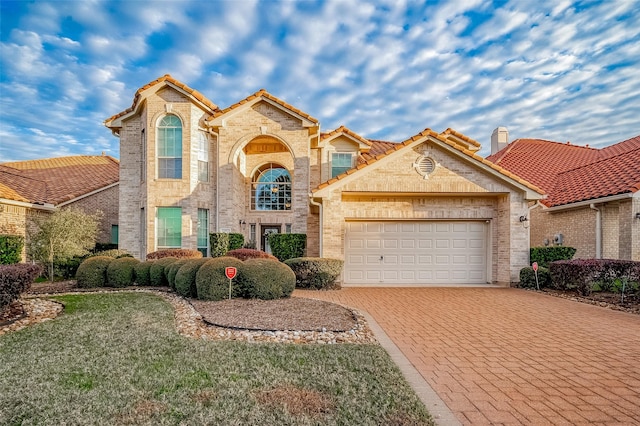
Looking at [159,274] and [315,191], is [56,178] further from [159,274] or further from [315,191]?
[315,191]

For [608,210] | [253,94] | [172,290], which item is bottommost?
[172,290]

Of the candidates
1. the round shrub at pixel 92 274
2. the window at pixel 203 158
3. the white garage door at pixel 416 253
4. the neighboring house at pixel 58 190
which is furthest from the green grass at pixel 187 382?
the neighboring house at pixel 58 190

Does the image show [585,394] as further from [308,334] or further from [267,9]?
[267,9]

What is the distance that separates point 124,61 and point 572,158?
23.8 metres

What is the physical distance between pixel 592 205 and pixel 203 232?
51.5 feet

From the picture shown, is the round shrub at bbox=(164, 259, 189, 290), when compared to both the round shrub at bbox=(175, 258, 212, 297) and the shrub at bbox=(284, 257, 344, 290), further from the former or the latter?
the shrub at bbox=(284, 257, 344, 290)

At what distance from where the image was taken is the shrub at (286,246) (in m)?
13.3

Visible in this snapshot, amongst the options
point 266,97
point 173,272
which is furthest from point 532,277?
point 266,97

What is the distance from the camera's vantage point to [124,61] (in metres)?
12.3

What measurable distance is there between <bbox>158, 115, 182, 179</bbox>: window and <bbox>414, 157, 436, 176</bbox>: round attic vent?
1004 centimetres

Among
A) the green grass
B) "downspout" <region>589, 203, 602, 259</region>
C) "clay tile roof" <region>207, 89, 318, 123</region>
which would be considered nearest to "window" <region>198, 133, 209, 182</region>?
"clay tile roof" <region>207, 89, 318, 123</region>

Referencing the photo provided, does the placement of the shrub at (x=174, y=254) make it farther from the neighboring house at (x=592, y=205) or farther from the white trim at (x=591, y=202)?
the neighboring house at (x=592, y=205)

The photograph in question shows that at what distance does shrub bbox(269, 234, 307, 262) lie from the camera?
1330 cm

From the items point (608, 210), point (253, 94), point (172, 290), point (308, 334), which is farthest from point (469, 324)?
point (253, 94)
